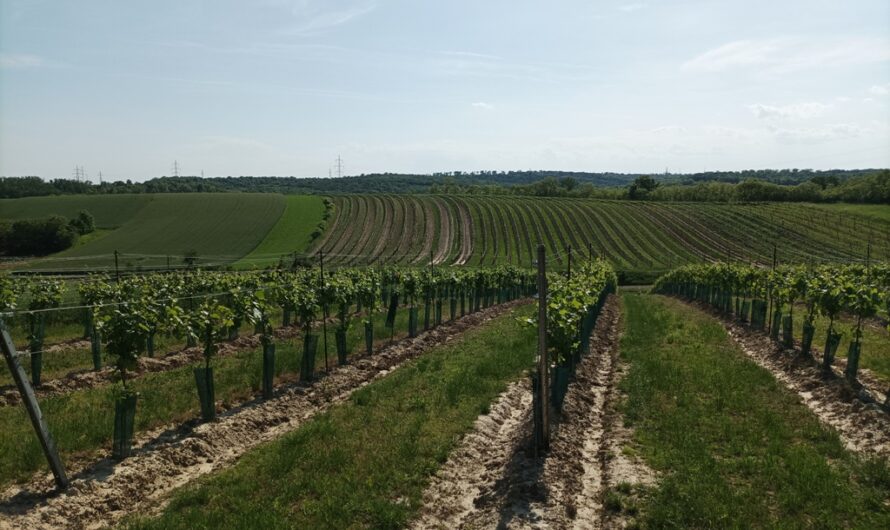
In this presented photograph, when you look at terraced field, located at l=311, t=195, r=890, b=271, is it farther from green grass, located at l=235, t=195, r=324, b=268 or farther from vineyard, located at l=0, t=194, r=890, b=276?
green grass, located at l=235, t=195, r=324, b=268

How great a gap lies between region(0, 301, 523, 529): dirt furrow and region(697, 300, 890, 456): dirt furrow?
37.6 feet

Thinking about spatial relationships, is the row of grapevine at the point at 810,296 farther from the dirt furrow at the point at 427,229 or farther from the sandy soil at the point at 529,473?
the dirt furrow at the point at 427,229

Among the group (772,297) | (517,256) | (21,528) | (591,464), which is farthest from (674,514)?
(517,256)

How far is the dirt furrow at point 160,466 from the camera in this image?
8.38 meters

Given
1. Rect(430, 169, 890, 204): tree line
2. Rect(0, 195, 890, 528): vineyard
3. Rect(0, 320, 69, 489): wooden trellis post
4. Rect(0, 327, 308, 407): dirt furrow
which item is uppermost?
Rect(430, 169, 890, 204): tree line

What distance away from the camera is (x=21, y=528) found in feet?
25.6

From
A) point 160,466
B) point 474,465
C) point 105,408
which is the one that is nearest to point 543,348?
point 474,465

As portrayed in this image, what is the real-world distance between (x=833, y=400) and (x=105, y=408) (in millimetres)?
16996

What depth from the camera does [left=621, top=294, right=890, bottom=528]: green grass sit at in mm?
8320

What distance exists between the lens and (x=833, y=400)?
13.8m

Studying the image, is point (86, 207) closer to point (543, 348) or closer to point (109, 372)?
point (109, 372)

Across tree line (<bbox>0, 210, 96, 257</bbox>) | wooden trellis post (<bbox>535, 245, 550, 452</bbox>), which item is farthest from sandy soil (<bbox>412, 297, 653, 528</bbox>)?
tree line (<bbox>0, 210, 96, 257</bbox>)

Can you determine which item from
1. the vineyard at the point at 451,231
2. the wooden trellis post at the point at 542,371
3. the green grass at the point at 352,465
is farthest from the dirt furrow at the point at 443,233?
the wooden trellis post at the point at 542,371

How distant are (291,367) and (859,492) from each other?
45.0 ft
